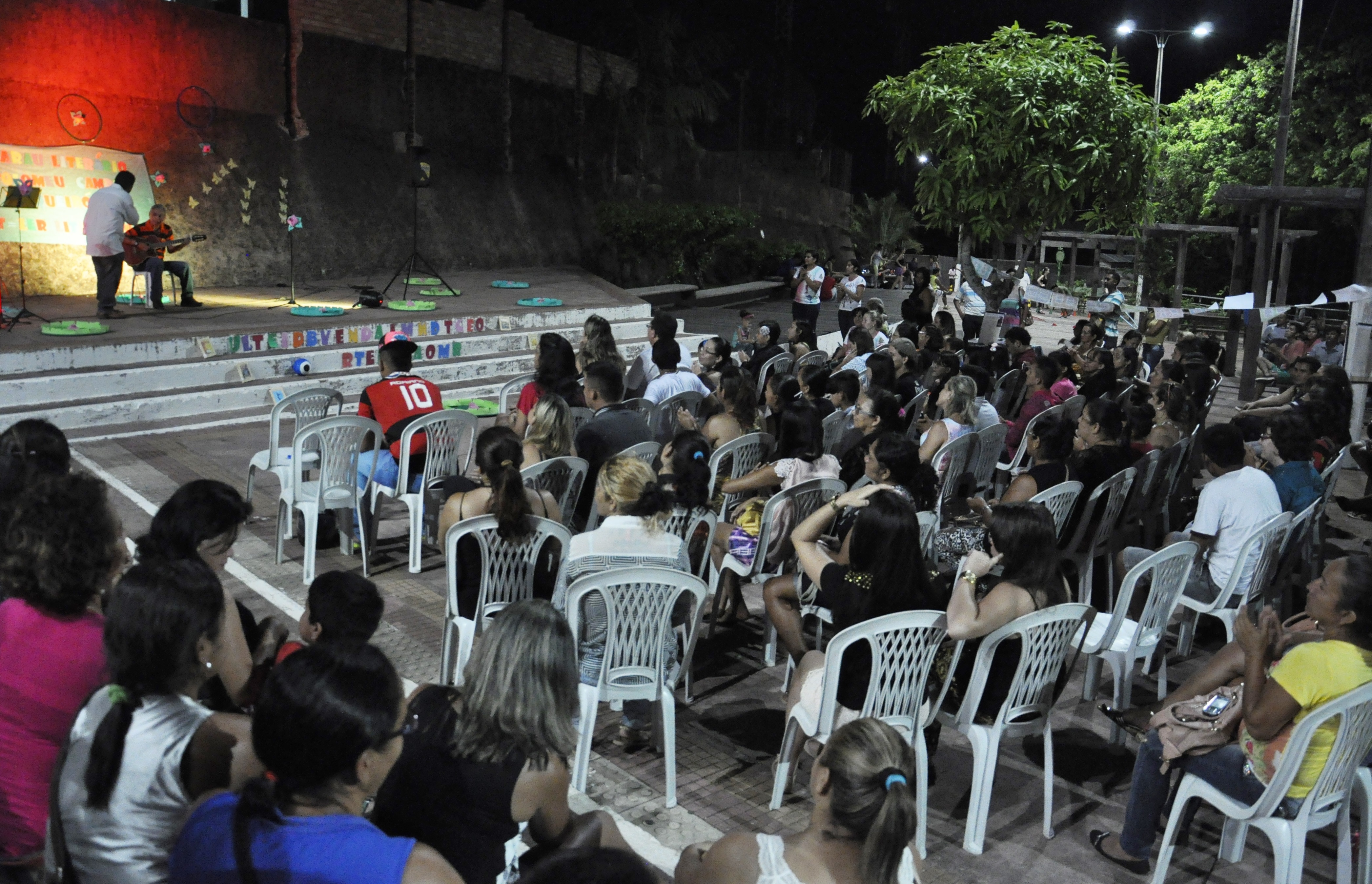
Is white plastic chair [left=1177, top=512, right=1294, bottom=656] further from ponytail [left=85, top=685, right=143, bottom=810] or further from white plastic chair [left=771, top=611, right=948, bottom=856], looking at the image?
ponytail [left=85, top=685, right=143, bottom=810]

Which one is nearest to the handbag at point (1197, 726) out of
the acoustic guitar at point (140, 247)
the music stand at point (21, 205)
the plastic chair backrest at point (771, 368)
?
the plastic chair backrest at point (771, 368)

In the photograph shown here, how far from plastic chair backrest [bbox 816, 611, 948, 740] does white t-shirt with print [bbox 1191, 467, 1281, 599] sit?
2.08 meters

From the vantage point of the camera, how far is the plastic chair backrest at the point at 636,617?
373 cm

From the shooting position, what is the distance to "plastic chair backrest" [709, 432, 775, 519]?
226 inches

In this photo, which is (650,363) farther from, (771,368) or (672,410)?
(672,410)

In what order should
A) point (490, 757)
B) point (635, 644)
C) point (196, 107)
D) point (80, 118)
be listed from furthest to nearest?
1. point (196, 107)
2. point (80, 118)
3. point (635, 644)
4. point (490, 757)

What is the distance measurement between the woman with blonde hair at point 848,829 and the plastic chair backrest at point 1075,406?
19.5 ft

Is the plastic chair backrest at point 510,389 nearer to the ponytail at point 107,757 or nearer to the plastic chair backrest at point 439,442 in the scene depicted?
the plastic chair backrest at point 439,442

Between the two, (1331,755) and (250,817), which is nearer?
(250,817)

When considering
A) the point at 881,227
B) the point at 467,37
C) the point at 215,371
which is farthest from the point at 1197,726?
the point at 881,227

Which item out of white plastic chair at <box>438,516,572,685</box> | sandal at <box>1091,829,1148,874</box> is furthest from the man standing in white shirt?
sandal at <box>1091,829,1148,874</box>

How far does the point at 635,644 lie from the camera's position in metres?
3.82

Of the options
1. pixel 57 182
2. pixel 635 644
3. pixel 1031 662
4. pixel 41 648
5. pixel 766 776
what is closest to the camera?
pixel 41 648

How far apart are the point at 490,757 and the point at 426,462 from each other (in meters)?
3.67
